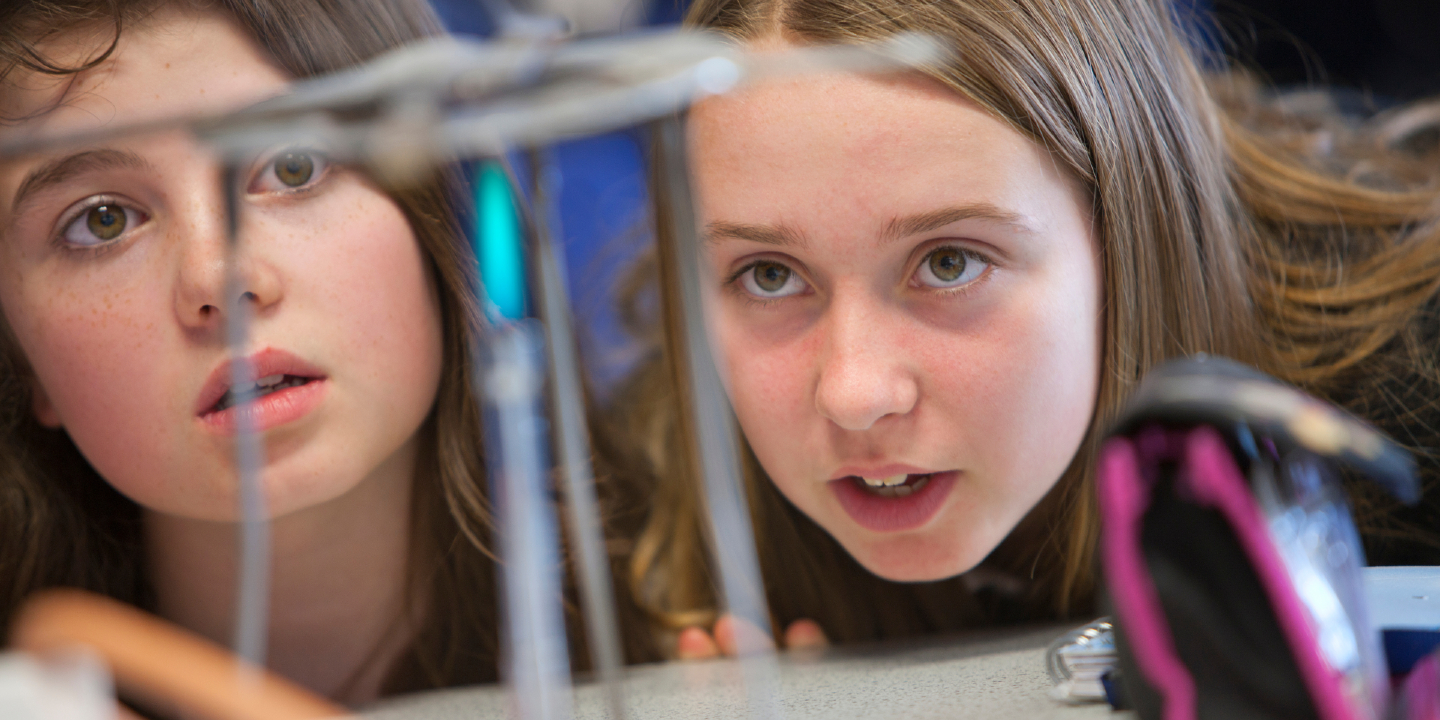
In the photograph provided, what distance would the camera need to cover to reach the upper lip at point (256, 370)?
56cm

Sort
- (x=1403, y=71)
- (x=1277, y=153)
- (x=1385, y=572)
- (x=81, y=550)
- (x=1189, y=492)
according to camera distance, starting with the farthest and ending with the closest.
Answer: (x=1403, y=71)
(x=1277, y=153)
(x=81, y=550)
(x=1385, y=572)
(x=1189, y=492)

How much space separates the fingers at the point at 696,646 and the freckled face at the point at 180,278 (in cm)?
24

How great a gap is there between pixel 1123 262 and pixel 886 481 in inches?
7.0

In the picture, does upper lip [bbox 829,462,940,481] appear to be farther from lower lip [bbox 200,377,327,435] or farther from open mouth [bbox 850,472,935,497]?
lower lip [bbox 200,377,327,435]

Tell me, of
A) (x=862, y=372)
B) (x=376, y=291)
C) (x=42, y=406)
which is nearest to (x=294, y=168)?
(x=376, y=291)

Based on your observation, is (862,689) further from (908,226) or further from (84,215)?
(84,215)

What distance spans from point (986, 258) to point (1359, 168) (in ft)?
1.47

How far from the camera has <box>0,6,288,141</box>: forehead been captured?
56 centimetres

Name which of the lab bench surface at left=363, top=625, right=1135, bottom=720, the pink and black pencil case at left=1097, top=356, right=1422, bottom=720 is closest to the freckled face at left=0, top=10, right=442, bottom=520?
the lab bench surface at left=363, top=625, right=1135, bottom=720

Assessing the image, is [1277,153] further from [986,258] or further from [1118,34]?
[986,258]

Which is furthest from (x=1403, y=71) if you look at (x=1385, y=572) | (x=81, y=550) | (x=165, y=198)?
(x=81, y=550)

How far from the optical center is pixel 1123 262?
61 cm

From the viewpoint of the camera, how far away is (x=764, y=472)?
27.4 inches

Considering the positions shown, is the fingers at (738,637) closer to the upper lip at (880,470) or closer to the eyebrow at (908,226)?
the upper lip at (880,470)
